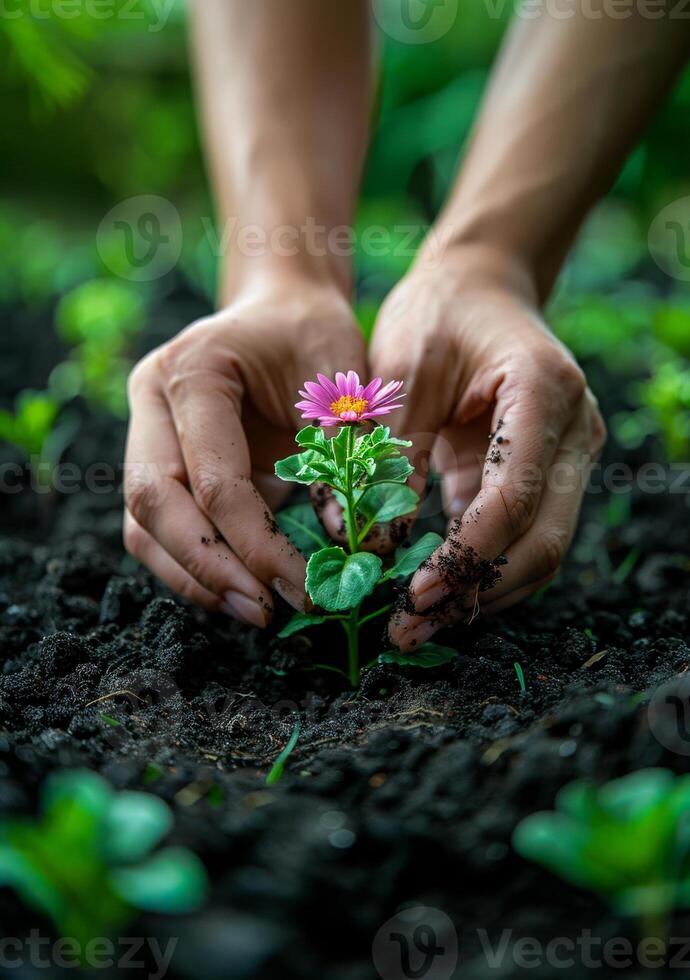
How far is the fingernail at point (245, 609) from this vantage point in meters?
1.50

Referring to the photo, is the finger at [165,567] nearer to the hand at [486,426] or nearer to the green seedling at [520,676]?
the hand at [486,426]

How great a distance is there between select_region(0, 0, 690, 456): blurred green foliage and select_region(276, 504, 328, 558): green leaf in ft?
3.44

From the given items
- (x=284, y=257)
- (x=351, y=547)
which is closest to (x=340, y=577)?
(x=351, y=547)

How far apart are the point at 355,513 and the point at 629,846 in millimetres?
778

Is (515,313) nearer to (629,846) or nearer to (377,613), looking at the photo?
(377,613)

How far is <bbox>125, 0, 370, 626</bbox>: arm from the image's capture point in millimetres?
1512

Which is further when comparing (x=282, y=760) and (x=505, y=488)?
(x=505, y=488)

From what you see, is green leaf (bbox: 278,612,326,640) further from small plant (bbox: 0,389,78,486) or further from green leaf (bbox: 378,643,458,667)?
small plant (bbox: 0,389,78,486)

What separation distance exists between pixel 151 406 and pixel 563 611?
94 cm

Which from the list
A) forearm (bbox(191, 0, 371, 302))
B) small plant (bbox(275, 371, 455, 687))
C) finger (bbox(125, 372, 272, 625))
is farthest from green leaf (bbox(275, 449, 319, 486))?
forearm (bbox(191, 0, 371, 302))

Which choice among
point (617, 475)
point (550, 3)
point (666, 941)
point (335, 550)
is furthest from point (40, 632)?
point (550, 3)

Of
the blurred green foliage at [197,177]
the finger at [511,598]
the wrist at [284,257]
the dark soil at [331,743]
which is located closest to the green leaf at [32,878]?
the dark soil at [331,743]

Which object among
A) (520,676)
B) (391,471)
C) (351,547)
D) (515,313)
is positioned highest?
(515,313)

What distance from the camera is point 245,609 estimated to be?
4.95 feet
